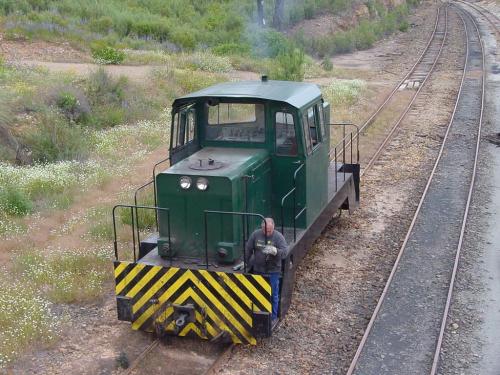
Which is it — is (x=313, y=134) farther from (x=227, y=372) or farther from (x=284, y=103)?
(x=227, y=372)

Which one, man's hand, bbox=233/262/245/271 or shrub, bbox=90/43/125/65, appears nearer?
man's hand, bbox=233/262/245/271

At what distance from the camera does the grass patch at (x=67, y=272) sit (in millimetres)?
8992

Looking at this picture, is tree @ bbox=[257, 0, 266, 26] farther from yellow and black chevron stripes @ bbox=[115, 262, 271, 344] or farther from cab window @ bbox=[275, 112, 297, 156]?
yellow and black chevron stripes @ bbox=[115, 262, 271, 344]

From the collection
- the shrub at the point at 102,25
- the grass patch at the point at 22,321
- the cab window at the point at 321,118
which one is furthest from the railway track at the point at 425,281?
the shrub at the point at 102,25

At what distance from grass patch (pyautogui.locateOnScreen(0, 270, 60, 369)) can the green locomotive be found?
0.97m

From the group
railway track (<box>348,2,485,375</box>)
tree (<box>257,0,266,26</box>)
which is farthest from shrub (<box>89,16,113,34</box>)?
railway track (<box>348,2,485,375</box>)

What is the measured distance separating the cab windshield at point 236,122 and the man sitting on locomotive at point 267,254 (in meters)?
1.58

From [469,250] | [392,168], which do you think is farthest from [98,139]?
[469,250]

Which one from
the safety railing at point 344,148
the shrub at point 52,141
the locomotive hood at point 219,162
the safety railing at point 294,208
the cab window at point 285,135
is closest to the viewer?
the locomotive hood at point 219,162

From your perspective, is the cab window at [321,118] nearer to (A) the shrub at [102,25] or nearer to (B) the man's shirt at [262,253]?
(B) the man's shirt at [262,253]

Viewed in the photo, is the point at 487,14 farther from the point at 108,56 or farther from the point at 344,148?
the point at 344,148

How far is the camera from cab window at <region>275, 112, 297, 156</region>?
8688mm

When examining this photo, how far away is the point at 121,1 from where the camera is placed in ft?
128

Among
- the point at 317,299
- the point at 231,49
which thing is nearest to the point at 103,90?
the point at 317,299
